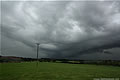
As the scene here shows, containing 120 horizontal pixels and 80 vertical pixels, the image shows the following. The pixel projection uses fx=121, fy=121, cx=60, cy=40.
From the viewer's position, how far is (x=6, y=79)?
1931 cm
